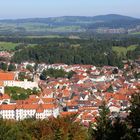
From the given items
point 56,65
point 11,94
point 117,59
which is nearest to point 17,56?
point 56,65

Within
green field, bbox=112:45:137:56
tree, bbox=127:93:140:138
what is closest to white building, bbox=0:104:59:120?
tree, bbox=127:93:140:138

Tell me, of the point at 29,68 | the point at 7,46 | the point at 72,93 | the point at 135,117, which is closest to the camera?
the point at 135,117

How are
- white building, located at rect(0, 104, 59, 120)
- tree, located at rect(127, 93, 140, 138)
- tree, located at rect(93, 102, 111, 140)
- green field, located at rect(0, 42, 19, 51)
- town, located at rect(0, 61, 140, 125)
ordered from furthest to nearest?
green field, located at rect(0, 42, 19, 51)
town, located at rect(0, 61, 140, 125)
white building, located at rect(0, 104, 59, 120)
tree, located at rect(93, 102, 111, 140)
tree, located at rect(127, 93, 140, 138)

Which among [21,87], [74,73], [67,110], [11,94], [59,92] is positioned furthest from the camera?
[74,73]

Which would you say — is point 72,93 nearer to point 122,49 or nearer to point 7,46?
point 122,49

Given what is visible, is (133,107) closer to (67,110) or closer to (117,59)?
(67,110)

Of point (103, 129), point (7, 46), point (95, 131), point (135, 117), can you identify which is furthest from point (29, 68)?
point (135, 117)

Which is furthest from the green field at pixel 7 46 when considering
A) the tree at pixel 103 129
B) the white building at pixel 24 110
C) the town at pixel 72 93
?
the tree at pixel 103 129

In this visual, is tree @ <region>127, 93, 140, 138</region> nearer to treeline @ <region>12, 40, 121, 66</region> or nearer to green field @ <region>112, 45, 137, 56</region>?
treeline @ <region>12, 40, 121, 66</region>

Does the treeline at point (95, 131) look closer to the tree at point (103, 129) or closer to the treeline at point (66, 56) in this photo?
the tree at point (103, 129)
